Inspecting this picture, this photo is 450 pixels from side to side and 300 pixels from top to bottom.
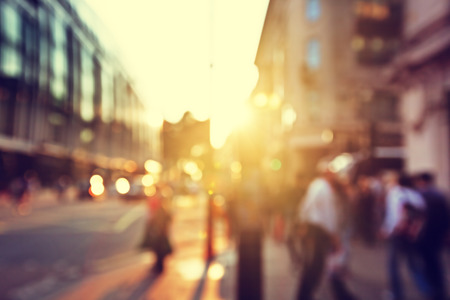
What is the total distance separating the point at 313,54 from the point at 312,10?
2492mm

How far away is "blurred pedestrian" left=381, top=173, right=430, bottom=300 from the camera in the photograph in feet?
19.0

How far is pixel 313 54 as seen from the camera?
26344mm

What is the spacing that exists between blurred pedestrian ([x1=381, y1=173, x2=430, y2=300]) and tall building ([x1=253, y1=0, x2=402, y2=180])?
61.2 ft

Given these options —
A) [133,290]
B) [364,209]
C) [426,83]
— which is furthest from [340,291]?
[426,83]

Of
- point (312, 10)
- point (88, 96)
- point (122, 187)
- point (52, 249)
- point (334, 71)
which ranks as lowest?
point (52, 249)

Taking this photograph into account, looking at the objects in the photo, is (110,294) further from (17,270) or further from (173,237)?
(173,237)

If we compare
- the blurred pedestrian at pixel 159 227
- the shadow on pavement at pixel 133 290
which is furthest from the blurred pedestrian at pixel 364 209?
the shadow on pavement at pixel 133 290

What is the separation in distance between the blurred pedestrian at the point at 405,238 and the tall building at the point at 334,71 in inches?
734

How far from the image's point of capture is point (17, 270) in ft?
27.9

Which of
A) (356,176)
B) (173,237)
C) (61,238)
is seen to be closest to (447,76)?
(356,176)

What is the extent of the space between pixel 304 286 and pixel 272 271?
3.17 m

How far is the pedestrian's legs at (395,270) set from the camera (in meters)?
5.84

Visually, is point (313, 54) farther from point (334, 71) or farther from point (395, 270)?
point (395, 270)

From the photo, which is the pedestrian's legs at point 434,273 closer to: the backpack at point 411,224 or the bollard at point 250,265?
the backpack at point 411,224
